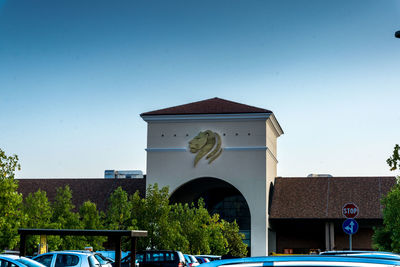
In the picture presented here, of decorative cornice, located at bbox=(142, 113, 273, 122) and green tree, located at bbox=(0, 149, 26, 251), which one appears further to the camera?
decorative cornice, located at bbox=(142, 113, 273, 122)

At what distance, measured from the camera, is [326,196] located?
56625 millimetres

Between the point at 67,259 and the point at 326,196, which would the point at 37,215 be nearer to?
the point at 67,259

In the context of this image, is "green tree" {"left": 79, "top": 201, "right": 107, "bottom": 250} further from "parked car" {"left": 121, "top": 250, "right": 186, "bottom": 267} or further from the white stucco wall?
"parked car" {"left": 121, "top": 250, "right": 186, "bottom": 267}

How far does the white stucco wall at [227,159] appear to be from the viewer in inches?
2128

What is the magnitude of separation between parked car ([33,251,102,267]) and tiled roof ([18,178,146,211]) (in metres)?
36.8

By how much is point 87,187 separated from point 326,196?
2286 cm

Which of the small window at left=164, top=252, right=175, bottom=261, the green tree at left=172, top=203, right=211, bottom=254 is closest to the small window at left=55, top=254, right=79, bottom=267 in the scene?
the small window at left=164, top=252, right=175, bottom=261

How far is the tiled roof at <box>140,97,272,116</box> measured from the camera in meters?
55.3

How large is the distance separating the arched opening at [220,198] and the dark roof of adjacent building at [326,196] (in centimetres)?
295

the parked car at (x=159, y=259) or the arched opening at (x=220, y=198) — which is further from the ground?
the arched opening at (x=220, y=198)

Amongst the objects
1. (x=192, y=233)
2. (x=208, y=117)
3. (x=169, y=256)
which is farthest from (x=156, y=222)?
(x=208, y=117)

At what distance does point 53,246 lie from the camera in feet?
130

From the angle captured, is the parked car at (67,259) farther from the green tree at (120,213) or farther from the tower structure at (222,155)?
the tower structure at (222,155)

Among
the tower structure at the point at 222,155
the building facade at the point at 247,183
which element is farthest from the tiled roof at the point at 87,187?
the tower structure at the point at 222,155
